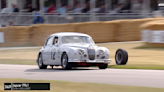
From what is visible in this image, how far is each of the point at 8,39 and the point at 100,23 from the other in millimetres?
6922

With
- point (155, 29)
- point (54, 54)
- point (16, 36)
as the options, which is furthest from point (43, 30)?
point (54, 54)

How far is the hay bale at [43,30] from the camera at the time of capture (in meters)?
24.9

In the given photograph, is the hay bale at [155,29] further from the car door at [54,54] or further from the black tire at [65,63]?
the black tire at [65,63]

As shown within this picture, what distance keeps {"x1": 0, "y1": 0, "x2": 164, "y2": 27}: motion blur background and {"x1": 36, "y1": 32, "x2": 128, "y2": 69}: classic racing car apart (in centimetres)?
1289

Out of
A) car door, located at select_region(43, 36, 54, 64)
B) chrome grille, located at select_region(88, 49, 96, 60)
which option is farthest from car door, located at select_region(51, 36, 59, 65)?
A: chrome grille, located at select_region(88, 49, 96, 60)

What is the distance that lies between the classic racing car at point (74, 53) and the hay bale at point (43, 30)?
423 inches

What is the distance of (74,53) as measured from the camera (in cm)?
1225

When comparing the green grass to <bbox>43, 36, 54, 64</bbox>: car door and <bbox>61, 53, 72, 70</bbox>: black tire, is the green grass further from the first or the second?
<bbox>43, 36, 54, 64</bbox>: car door

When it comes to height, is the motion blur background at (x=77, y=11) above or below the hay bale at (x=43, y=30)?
above

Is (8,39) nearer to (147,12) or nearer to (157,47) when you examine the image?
(147,12)

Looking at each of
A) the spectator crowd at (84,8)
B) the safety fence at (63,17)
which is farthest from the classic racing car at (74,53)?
the spectator crowd at (84,8)

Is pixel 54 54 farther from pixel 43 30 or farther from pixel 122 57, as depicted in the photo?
pixel 43 30

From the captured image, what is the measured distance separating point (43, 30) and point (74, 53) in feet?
44.5

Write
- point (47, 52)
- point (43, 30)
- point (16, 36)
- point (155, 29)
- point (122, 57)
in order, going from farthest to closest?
1. point (16, 36)
2. point (43, 30)
3. point (155, 29)
4. point (47, 52)
5. point (122, 57)
